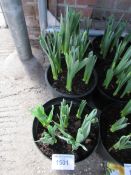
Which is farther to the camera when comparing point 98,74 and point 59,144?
point 98,74

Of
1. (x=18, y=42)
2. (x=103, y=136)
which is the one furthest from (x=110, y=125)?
(x=18, y=42)

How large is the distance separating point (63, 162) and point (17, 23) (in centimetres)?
68

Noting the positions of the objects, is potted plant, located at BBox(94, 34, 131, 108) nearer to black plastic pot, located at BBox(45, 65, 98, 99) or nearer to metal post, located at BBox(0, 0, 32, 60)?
black plastic pot, located at BBox(45, 65, 98, 99)

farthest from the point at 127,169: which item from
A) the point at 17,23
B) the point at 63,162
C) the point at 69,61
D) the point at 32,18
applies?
the point at 32,18

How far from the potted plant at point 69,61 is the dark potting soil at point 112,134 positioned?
131 mm

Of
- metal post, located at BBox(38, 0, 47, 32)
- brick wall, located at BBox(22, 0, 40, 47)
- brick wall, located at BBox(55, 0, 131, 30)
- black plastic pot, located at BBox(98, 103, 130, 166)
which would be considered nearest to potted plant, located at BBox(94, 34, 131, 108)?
black plastic pot, located at BBox(98, 103, 130, 166)

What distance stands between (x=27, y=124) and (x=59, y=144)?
0.32m

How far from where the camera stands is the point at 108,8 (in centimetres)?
123

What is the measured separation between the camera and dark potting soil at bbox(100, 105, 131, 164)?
0.89 meters

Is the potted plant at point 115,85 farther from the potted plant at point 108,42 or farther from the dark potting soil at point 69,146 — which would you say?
the dark potting soil at point 69,146

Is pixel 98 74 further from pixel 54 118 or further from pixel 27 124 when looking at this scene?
pixel 27 124

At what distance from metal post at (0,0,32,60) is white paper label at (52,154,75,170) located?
632 millimetres

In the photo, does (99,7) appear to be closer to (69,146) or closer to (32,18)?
(32,18)

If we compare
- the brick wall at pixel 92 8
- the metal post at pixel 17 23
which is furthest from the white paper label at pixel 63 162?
the brick wall at pixel 92 8
